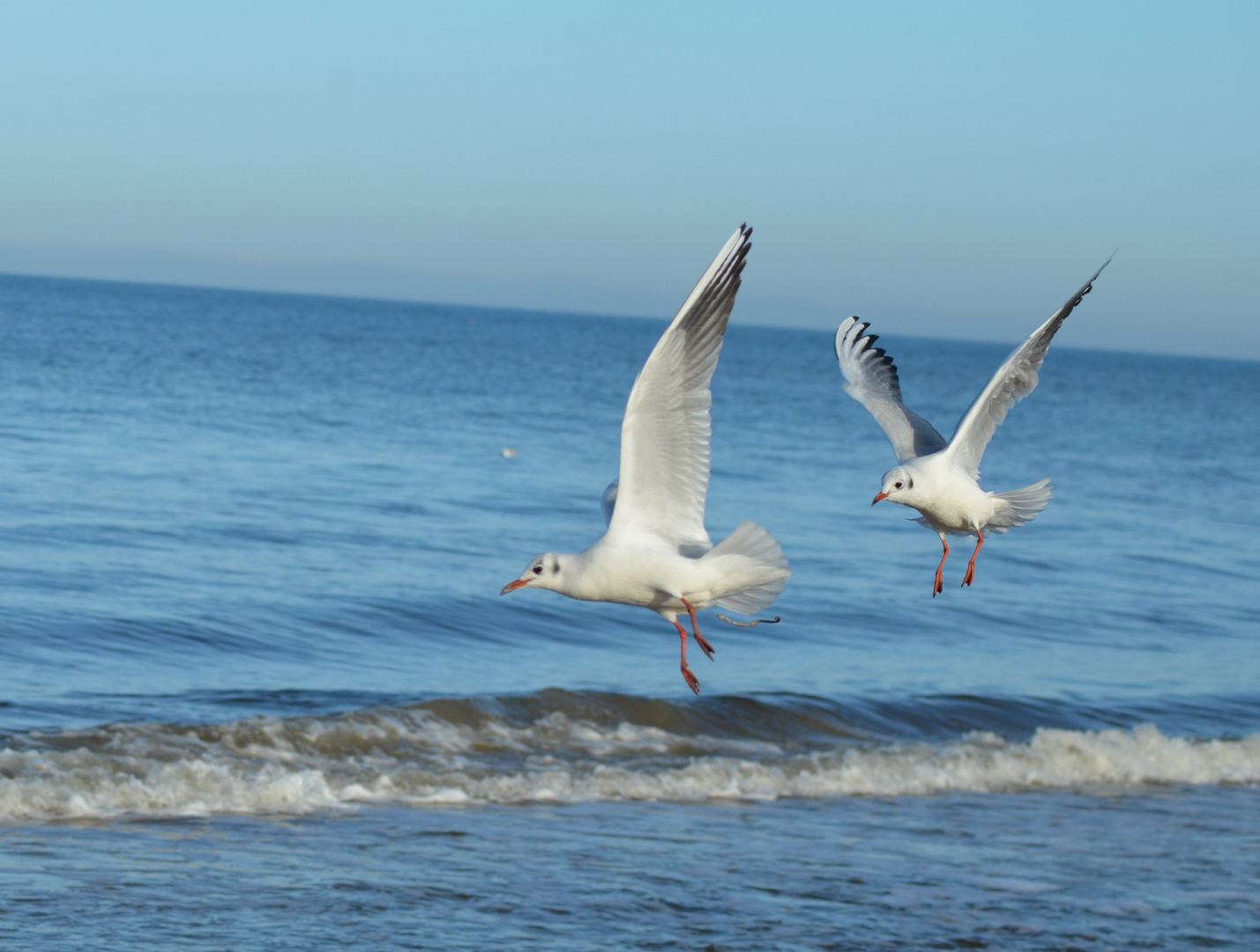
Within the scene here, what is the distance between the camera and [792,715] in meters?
12.9

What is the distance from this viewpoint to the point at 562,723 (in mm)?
12047

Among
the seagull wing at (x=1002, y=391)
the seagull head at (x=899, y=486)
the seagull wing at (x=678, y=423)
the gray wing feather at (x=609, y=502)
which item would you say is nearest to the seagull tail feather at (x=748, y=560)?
the seagull wing at (x=678, y=423)

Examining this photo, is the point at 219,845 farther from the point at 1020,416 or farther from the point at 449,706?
the point at 1020,416

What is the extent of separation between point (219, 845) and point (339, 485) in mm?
14808

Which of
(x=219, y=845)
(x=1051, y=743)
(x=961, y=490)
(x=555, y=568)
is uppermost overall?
(x=961, y=490)

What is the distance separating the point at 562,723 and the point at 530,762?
3.27 ft

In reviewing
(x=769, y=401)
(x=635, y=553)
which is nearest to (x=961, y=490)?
(x=635, y=553)

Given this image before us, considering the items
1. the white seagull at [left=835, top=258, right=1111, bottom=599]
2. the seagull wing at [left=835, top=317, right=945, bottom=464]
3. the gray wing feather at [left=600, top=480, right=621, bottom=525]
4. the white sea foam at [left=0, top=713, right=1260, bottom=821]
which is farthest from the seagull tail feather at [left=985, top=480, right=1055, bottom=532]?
the white sea foam at [left=0, top=713, right=1260, bottom=821]

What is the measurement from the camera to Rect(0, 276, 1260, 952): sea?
25.9ft

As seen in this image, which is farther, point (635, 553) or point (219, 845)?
point (219, 845)

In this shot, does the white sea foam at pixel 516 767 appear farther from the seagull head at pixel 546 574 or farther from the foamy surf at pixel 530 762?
the seagull head at pixel 546 574

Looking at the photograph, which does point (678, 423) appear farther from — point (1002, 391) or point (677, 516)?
point (1002, 391)

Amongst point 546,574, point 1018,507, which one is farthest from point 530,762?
point 546,574

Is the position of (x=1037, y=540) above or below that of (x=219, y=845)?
above
